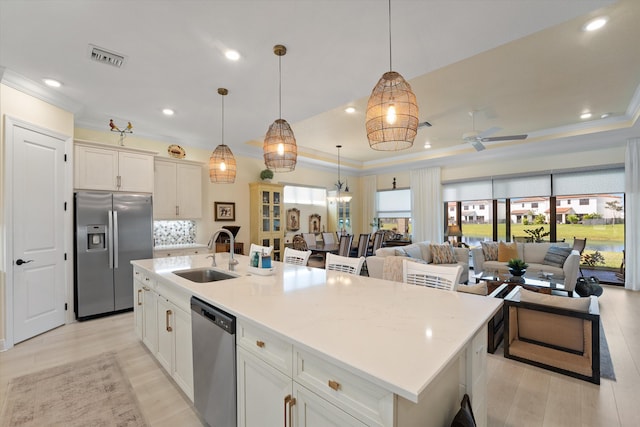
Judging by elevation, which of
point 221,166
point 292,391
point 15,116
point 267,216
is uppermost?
point 15,116

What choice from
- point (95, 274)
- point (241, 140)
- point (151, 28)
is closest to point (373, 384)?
point (151, 28)

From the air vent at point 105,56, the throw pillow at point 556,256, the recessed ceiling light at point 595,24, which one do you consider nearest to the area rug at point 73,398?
the air vent at point 105,56

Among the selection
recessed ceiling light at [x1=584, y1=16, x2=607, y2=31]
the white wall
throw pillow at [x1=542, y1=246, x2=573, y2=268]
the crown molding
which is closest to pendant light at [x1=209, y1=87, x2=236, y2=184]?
the crown molding

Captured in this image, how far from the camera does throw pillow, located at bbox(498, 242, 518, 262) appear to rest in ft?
18.3

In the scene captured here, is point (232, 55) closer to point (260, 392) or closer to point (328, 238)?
point (260, 392)

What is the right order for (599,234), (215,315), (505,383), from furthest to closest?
(599,234) → (505,383) → (215,315)

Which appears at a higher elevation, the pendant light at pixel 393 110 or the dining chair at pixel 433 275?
the pendant light at pixel 393 110

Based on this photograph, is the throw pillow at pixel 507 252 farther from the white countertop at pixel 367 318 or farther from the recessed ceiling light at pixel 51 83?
the recessed ceiling light at pixel 51 83

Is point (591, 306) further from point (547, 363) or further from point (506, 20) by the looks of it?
point (506, 20)

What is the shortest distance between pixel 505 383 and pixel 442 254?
3353 mm

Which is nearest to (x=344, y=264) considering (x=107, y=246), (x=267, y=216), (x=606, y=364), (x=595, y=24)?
(x=606, y=364)

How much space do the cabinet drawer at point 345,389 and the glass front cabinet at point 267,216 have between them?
496cm

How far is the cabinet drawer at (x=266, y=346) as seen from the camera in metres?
1.22

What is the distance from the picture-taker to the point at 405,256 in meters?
4.74
